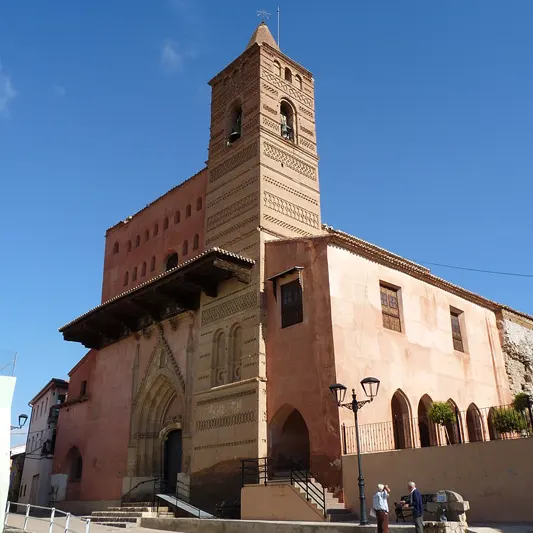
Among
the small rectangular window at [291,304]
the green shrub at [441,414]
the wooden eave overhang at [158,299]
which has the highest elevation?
the wooden eave overhang at [158,299]

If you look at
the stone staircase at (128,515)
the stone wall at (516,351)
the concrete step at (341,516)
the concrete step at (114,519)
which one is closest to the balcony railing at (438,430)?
the concrete step at (341,516)

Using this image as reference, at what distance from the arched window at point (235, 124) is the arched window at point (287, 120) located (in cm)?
151

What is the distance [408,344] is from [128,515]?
9.14 metres

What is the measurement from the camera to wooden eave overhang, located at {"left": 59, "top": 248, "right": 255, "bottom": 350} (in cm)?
1709

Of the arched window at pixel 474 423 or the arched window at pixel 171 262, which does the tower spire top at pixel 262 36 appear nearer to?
the arched window at pixel 171 262

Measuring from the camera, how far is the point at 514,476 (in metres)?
11.0

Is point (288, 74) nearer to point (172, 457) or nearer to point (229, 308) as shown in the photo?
point (229, 308)

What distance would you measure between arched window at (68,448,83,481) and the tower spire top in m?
17.3

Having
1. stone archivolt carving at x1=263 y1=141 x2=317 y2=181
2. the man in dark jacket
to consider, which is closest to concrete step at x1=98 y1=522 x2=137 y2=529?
the man in dark jacket

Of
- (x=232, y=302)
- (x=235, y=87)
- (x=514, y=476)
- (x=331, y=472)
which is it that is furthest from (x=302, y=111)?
(x=514, y=476)

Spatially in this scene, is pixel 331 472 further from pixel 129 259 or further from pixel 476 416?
pixel 129 259

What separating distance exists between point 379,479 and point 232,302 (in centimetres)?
693

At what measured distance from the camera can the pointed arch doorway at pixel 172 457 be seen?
756 inches

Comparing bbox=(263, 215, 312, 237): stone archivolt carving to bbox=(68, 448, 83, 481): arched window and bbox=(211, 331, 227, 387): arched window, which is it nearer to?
bbox=(211, 331, 227, 387): arched window
